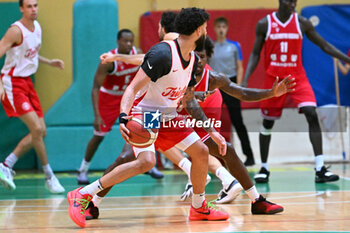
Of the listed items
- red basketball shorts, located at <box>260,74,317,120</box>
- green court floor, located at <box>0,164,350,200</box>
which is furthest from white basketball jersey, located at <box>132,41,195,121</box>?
red basketball shorts, located at <box>260,74,317,120</box>

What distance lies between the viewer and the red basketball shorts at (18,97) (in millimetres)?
7684

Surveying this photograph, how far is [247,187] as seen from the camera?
5.46m

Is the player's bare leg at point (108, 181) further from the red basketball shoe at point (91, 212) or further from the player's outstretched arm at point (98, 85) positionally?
the player's outstretched arm at point (98, 85)

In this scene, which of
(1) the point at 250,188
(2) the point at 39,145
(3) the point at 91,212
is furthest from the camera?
(2) the point at 39,145

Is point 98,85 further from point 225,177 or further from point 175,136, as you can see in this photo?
point 175,136

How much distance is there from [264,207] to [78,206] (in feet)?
5.35

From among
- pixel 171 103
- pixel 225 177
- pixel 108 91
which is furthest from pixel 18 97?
pixel 171 103

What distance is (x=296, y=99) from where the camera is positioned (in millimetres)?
7898

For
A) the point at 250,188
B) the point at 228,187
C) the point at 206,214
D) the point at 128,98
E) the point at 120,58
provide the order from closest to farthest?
the point at 128,98 < the point at 206,214 < the point at 250,188 < the point at 120,58 < the point at 228,187

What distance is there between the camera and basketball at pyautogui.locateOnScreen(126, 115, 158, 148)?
486 centimetres

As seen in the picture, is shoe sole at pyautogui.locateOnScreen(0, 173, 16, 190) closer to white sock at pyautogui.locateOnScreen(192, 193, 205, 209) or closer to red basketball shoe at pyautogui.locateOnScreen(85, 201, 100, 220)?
red basketball shoe at pyautogui.locateOnScreen(85, 201, 100, 220)

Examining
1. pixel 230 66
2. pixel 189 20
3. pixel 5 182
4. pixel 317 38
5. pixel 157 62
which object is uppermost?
pixel 189 20

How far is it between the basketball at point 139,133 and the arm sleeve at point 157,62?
392 mm

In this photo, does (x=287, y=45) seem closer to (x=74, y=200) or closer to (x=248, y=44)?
(x=248, y=44)
